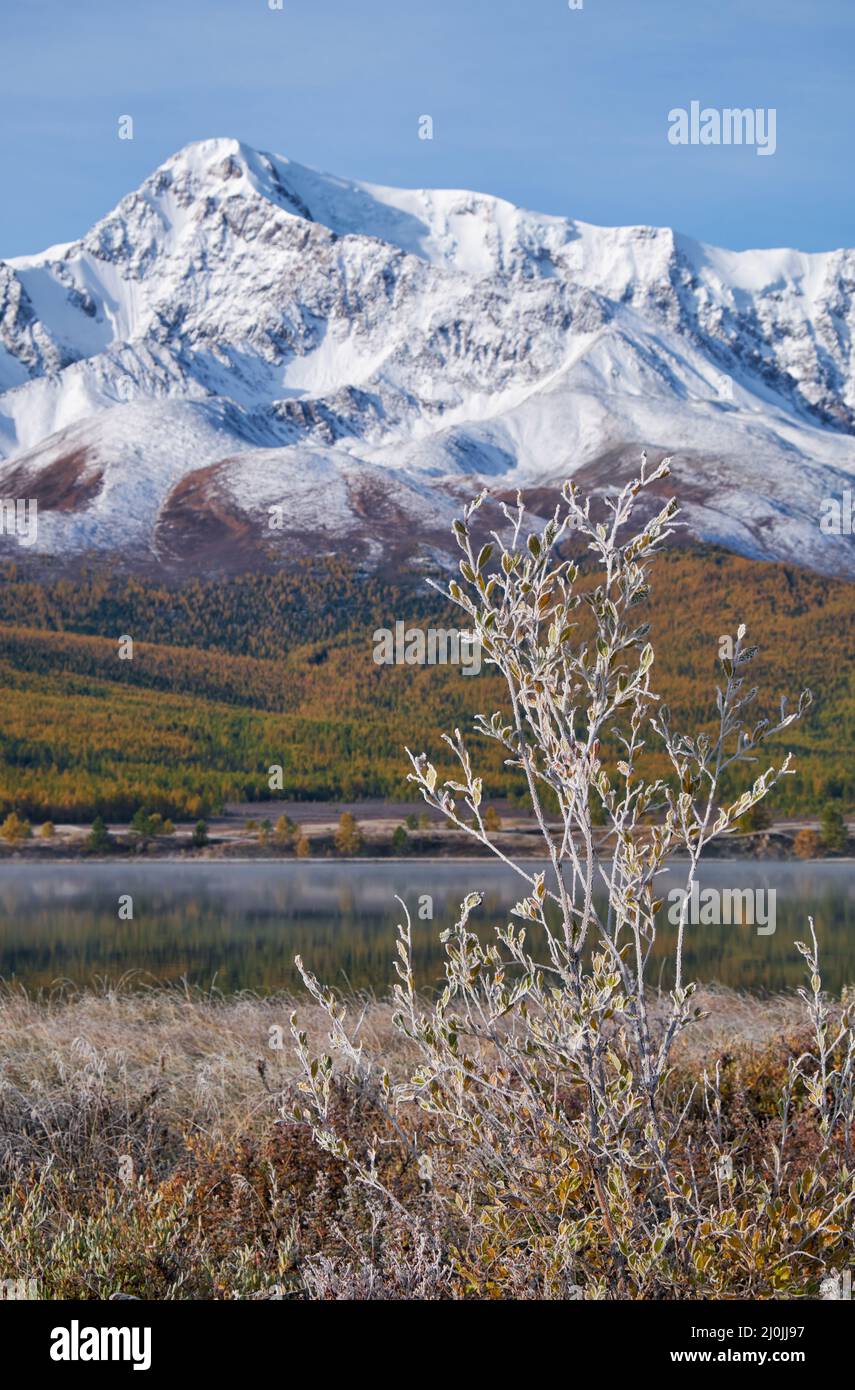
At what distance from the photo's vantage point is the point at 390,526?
9919cm

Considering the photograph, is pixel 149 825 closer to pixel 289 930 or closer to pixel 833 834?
pixel 833 834

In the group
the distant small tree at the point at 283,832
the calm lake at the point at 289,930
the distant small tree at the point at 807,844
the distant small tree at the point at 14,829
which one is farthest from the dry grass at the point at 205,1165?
the distant small tree at the point at 283,832

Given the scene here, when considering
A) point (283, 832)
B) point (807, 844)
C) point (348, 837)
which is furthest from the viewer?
point (283, 832)

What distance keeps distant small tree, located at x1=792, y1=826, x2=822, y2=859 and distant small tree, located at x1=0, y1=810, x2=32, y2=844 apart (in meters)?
23.2

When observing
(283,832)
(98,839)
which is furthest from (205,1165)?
(283,832)

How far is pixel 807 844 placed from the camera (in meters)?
40.2

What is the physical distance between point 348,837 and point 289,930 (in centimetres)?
2268

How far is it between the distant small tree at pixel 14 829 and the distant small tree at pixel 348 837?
9.57m

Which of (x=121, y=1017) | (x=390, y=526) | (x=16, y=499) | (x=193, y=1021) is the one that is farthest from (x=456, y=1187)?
(x=16, y=499)

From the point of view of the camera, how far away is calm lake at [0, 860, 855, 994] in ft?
49.5

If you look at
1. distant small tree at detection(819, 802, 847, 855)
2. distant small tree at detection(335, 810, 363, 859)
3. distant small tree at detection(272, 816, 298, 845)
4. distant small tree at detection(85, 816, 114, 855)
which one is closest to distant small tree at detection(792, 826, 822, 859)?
distant small tree at detection(819, 802, 847, 855)

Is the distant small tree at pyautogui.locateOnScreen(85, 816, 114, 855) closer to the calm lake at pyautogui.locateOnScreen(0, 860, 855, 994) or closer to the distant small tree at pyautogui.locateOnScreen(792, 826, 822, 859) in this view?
the calm lake at pyautogui.locateOnScreen(0, 860, 855, 994)

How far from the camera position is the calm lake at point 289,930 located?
1510 centimetres

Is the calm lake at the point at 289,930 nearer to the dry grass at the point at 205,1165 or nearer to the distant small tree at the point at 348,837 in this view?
the dry grass at the point at 205,1165
